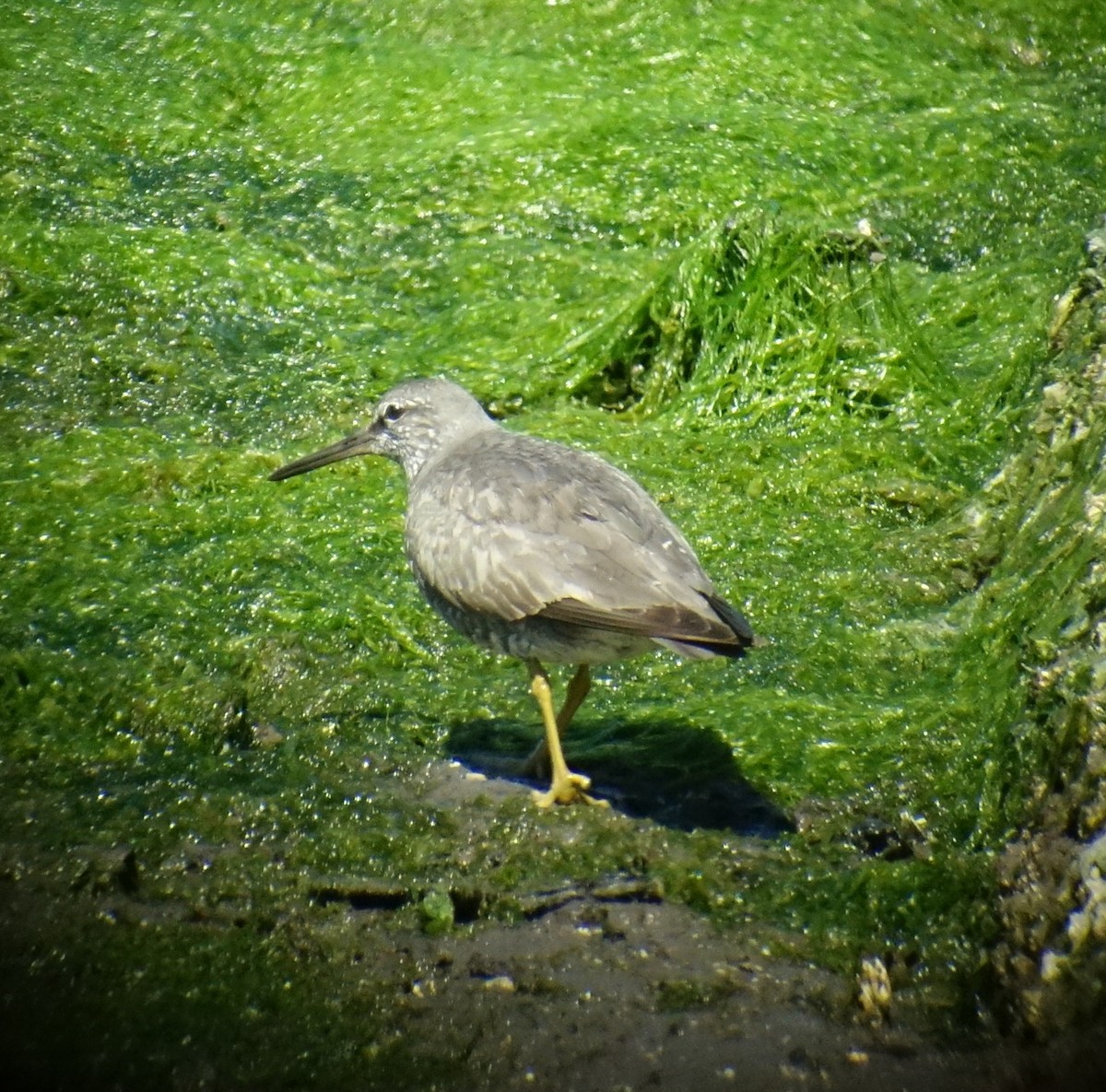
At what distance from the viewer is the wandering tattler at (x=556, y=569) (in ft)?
13.3

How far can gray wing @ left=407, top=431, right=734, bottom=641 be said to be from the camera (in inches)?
160

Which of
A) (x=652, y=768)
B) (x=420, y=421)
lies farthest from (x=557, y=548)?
(x=420, y=421)

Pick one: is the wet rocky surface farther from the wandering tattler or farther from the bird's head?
the bird's head

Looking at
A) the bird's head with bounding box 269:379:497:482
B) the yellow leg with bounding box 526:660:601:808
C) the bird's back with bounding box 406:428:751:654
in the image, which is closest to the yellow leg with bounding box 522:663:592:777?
the yellow leg with bounding box 526:660:601:808

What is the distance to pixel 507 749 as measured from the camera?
15.4ft

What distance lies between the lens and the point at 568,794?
168 inches

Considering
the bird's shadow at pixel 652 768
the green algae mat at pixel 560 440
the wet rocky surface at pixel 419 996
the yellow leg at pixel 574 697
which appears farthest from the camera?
the yellow leg at pixel 574 697

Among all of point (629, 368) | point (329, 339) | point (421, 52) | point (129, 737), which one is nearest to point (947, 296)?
point (629, 368)

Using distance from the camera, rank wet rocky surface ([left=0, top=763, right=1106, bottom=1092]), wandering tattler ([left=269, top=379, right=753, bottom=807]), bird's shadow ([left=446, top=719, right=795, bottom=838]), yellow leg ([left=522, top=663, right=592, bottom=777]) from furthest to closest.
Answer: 1. yellow leg ([left=522, top=663, right=592, bottom=777])
2. bird's shadow ([left=446, top=719, right=795, bottom=838])
3. wandering tattler ([left=269, top=379, right=753, bottom=807])
4. wet rocky surface ([left=0, top=763, right=1106, bottom=1092])

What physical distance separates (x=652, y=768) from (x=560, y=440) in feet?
6.85

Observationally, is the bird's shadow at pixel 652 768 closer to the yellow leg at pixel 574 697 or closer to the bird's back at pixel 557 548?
the yellow leg at pixel 574 697

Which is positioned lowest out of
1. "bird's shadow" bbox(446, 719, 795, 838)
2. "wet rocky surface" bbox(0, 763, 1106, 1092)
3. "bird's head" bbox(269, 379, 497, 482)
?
"bird's shadow" bbox(446, 719, 795, 838)

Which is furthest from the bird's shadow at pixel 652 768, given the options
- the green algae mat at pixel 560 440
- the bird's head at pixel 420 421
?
the bird's head at pixel 420 421

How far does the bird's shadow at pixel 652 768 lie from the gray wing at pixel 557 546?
0.50 m
